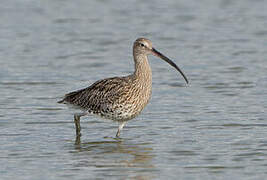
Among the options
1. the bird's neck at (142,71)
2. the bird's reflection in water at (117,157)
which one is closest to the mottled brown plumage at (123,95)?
the bird's neck at (142,71)

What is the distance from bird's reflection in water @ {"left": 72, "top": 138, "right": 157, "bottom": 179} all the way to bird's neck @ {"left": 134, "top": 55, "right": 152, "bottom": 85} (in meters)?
1.05

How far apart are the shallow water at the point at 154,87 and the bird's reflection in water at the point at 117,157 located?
0.02m

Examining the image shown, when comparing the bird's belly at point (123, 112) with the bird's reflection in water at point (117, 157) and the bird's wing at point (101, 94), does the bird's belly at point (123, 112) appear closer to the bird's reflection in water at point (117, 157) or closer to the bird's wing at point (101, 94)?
the bird's wing at point (101, 94)

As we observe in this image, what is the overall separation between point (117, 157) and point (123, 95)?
43.5 inches

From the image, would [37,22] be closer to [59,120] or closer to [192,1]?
[192,1]

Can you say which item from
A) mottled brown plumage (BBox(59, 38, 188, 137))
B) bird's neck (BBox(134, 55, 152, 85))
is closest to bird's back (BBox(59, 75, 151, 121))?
mottled brown plumage (BBox(59, 38, 188, 137))

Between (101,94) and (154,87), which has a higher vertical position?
(101,94)

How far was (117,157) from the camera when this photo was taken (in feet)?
38.0

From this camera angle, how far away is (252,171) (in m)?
10.5

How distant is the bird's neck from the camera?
40.6 ft

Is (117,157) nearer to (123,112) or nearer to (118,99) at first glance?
(123,112)

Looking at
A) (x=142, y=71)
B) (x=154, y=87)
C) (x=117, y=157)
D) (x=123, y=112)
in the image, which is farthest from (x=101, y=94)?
(x=154, y=87)

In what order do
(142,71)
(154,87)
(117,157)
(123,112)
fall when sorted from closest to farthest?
(117,157)
(123,112)
(142,71)
(154,87)

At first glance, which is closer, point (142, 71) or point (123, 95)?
point (123, 95)
